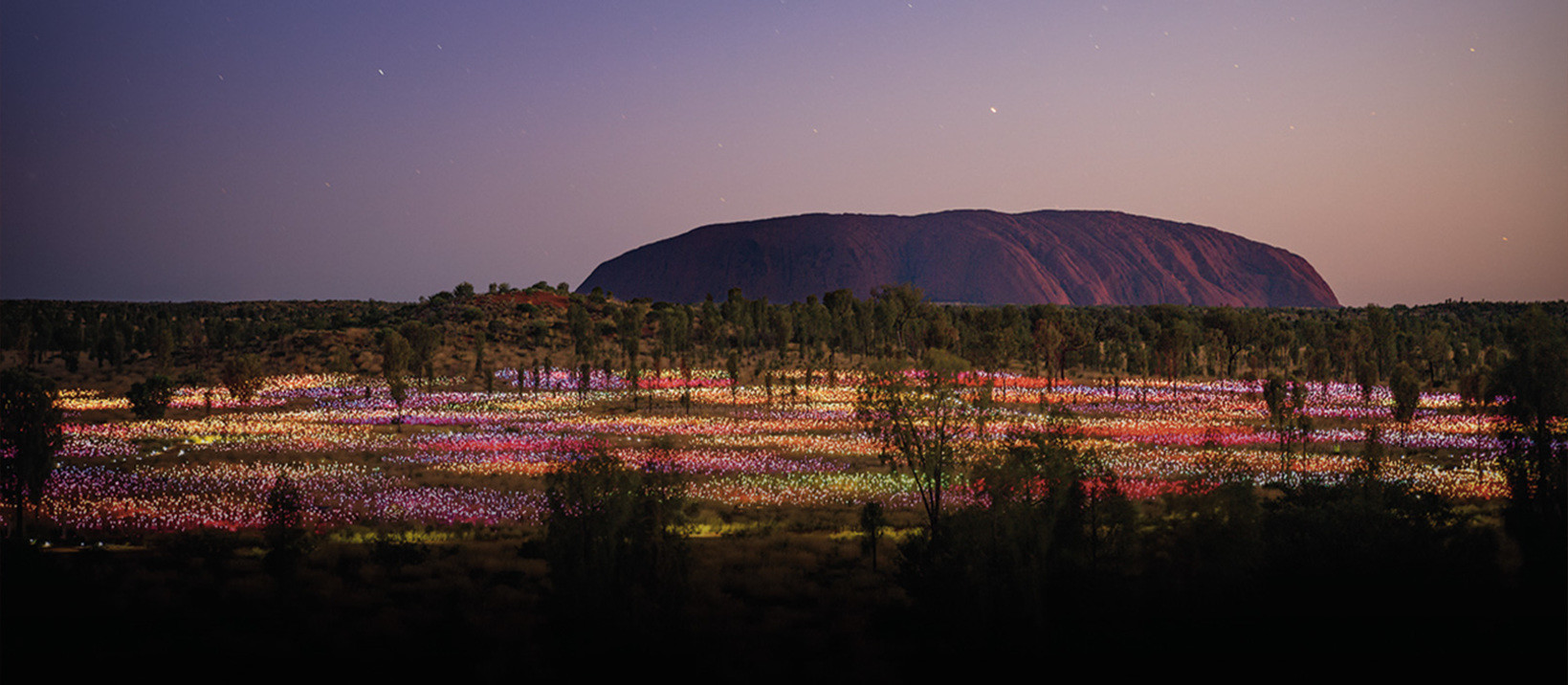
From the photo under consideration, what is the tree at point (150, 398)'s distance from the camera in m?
53.4

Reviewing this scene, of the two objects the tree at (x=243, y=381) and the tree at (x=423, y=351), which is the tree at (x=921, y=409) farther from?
the tree at (x=423, y=351)

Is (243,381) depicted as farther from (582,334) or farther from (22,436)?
(582,334)

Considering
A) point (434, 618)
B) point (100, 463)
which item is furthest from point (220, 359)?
point (434, 618)

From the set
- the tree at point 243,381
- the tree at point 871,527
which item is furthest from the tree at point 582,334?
the tree at point 871,527

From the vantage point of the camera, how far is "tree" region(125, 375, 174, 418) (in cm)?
5344

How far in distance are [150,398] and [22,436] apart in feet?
112

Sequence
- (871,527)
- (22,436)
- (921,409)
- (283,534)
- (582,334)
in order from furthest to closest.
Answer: (582,334), (921,409), (22,436), (871,527), (283,534)

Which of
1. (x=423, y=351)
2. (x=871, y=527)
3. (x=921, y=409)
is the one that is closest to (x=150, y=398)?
(x=423, y=351)

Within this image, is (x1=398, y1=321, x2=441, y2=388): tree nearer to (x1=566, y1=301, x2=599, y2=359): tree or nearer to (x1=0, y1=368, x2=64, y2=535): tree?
(x1=566, y1=301, x2=599, y2=359): tree

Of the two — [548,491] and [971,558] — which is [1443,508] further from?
[548,491]

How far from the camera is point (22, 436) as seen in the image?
24.2 meters

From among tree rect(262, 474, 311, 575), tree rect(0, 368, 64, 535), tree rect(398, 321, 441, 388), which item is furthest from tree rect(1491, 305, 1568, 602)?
tree rect(398, 321, 441, 388)

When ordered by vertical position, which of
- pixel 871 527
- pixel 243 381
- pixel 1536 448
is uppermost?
pixel 243 381

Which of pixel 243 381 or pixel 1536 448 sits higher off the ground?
pixel 243 381
